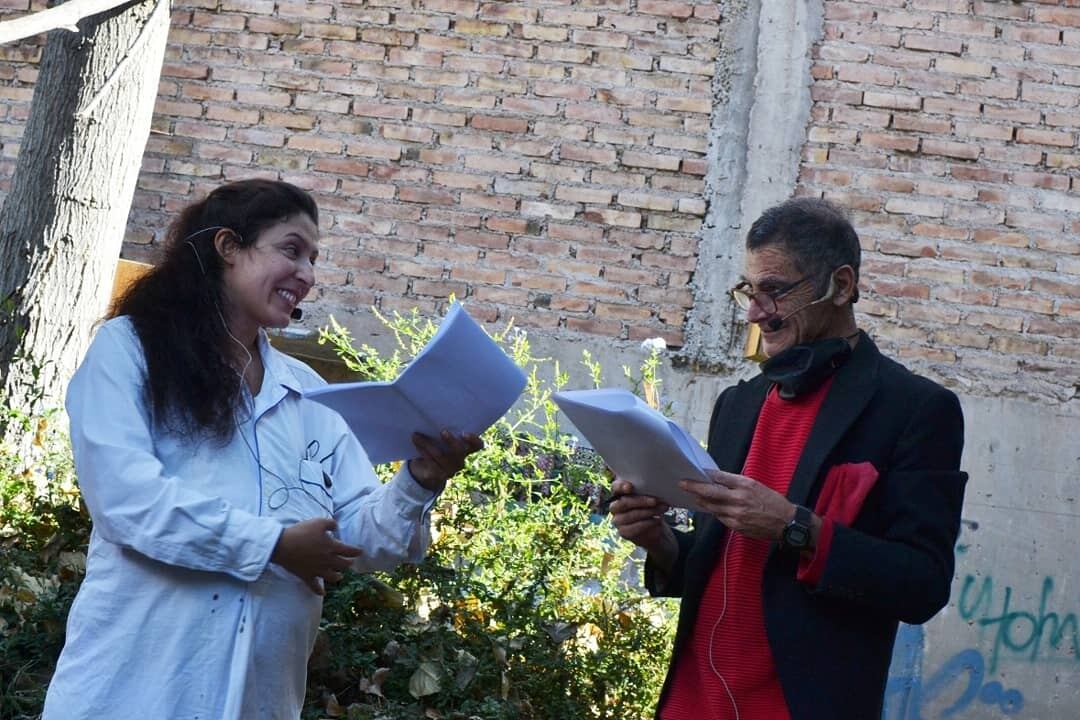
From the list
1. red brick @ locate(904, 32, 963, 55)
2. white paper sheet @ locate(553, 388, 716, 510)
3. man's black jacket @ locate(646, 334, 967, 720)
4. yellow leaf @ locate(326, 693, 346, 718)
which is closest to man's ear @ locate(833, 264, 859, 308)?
man's black jacket @ locate(646, 334, 967, 720)

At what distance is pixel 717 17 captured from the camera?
6.21m

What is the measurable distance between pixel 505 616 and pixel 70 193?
242cm

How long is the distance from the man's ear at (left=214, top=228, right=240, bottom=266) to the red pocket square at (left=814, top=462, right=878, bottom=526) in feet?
4.39

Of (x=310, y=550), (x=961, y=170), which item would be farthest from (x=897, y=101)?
(x=310, y=550)

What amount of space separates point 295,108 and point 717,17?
211 centimetres

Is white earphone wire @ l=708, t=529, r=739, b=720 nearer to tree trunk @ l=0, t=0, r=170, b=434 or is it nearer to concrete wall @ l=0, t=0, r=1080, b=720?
tree trunk @ l=0, t=0, r=170, b=434

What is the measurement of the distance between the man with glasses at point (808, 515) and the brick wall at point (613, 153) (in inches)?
131

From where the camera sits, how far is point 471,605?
14.4 ft

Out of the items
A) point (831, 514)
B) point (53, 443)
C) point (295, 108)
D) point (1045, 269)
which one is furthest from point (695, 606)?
point (295, 108)

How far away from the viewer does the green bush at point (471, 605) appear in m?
3.94

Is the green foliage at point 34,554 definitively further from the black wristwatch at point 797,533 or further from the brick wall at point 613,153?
the black wristwatch at point 797,533

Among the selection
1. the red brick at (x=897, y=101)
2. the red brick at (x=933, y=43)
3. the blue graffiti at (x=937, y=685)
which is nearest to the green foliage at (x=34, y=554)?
the blue graffiti at (x=937, y=685)

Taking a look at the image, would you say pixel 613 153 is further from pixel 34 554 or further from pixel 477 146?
pixel 34 554

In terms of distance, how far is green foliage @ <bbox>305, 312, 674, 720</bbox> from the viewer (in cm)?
400
